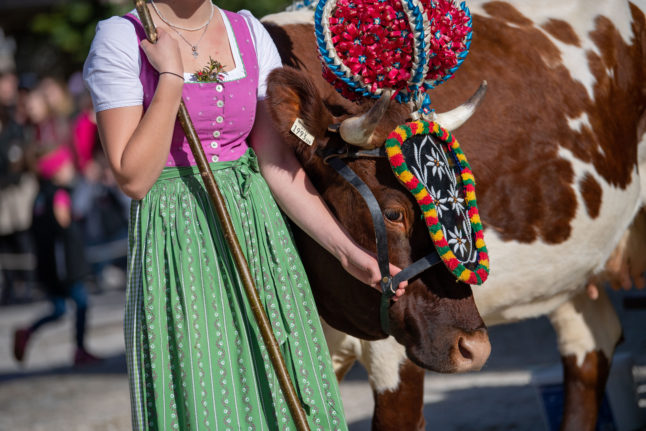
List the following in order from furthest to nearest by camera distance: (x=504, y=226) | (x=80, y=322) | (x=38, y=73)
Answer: (x=38, y=73) → (x=80, y=322) → (x=504, y=226)

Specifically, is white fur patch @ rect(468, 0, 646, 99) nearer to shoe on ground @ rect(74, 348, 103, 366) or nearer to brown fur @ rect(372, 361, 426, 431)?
brown fur @ rect(372, 361, 426, 431)

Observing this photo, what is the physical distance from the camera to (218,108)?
2.00 meters

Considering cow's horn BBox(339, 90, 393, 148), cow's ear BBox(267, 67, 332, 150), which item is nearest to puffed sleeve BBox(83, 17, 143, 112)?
cow's ear BBox(267, 67, 332, 150)

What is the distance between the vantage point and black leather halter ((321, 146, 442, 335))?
1.98m

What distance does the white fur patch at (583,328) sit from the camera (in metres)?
3.65

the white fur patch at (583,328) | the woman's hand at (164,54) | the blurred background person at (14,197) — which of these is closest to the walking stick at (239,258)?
the woman's hand at (164,54)

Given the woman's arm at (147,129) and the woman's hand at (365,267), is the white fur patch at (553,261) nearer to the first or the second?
the woman's hand at (365,267)

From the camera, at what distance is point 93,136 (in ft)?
29.8

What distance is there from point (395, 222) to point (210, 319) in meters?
0.48

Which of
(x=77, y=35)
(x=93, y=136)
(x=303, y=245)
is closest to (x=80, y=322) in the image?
(x=93, y=136)

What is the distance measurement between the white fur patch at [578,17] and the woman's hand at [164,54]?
5.15ft

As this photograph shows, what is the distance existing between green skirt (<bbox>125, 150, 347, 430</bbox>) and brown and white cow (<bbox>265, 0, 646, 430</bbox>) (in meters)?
0.56

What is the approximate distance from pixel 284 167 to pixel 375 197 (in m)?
0.24

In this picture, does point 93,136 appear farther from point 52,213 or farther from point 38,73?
point 38,73
